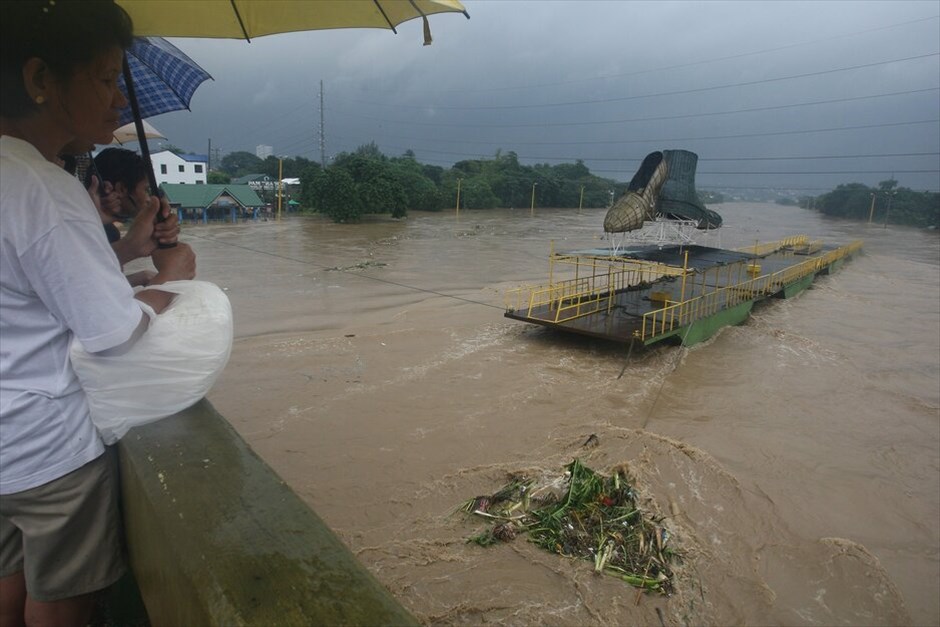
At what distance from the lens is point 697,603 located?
505 centimetres

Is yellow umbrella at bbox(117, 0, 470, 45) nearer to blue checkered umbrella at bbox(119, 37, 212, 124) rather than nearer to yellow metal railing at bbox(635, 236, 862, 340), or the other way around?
blue checkered umbrella at bbox(119, 37, 212, 124)

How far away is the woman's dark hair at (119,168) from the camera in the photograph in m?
3.11

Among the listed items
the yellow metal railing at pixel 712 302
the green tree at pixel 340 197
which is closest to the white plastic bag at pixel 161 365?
the yellow metal railing at pixel 712 302

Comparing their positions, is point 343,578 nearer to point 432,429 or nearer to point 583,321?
point 432,429

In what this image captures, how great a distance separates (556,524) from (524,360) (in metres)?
7.05

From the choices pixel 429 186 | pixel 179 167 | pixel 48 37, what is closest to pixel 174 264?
pixel 48 37

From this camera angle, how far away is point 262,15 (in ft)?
8.37

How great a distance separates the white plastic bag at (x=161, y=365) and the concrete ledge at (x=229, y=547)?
27 centimetres

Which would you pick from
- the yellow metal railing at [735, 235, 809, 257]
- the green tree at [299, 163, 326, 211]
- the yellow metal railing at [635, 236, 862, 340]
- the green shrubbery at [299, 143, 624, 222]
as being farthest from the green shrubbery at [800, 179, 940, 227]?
the green tree at [299, 163, 326, 211]

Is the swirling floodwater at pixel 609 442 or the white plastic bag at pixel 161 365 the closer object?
the white plastic bag at pixel 161 365

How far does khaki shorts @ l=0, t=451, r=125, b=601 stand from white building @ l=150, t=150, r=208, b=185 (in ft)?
211

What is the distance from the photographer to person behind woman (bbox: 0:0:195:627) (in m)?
1.20

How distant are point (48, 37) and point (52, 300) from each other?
59 cm

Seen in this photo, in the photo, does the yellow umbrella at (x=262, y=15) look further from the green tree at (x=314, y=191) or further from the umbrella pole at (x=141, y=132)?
the green tree at (x=314, y=191)
